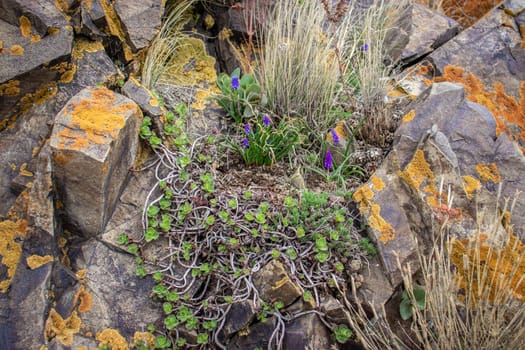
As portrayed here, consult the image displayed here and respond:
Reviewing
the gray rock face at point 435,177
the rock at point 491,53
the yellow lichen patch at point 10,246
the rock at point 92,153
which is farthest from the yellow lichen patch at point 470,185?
the yellow lichen patch at point 10,246

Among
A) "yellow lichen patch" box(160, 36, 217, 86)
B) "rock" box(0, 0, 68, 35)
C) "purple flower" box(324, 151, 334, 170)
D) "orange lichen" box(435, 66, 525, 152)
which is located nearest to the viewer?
"rock" box(0, 0, 68, 35)

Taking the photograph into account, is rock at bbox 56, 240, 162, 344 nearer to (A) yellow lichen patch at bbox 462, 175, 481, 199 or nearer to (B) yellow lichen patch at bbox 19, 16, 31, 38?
(B) yellow lichen patch at bbox 19, 16, 31, 38

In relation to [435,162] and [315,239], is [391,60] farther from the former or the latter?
[315,239]

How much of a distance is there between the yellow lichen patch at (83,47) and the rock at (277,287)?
198cm

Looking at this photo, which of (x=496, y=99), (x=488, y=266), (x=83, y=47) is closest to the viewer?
(x=488, y=266)

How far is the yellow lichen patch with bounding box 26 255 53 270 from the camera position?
262 centimetres

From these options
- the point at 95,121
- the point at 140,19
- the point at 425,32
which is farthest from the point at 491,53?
the point at 95,121

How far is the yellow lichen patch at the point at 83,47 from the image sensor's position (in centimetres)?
331

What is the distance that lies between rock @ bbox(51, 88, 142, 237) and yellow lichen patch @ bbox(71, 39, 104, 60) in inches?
19.2

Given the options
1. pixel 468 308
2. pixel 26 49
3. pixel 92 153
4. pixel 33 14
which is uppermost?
pixel 33 14

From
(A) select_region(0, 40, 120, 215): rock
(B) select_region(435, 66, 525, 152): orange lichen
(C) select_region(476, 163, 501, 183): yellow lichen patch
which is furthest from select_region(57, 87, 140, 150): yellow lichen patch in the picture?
(B) select_region(435, 66, 525, 152): orange lichen

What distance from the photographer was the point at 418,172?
2.97 m

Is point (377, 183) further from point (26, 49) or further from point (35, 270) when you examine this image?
point (26, 49)

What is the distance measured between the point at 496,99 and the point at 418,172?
5.59 feet
